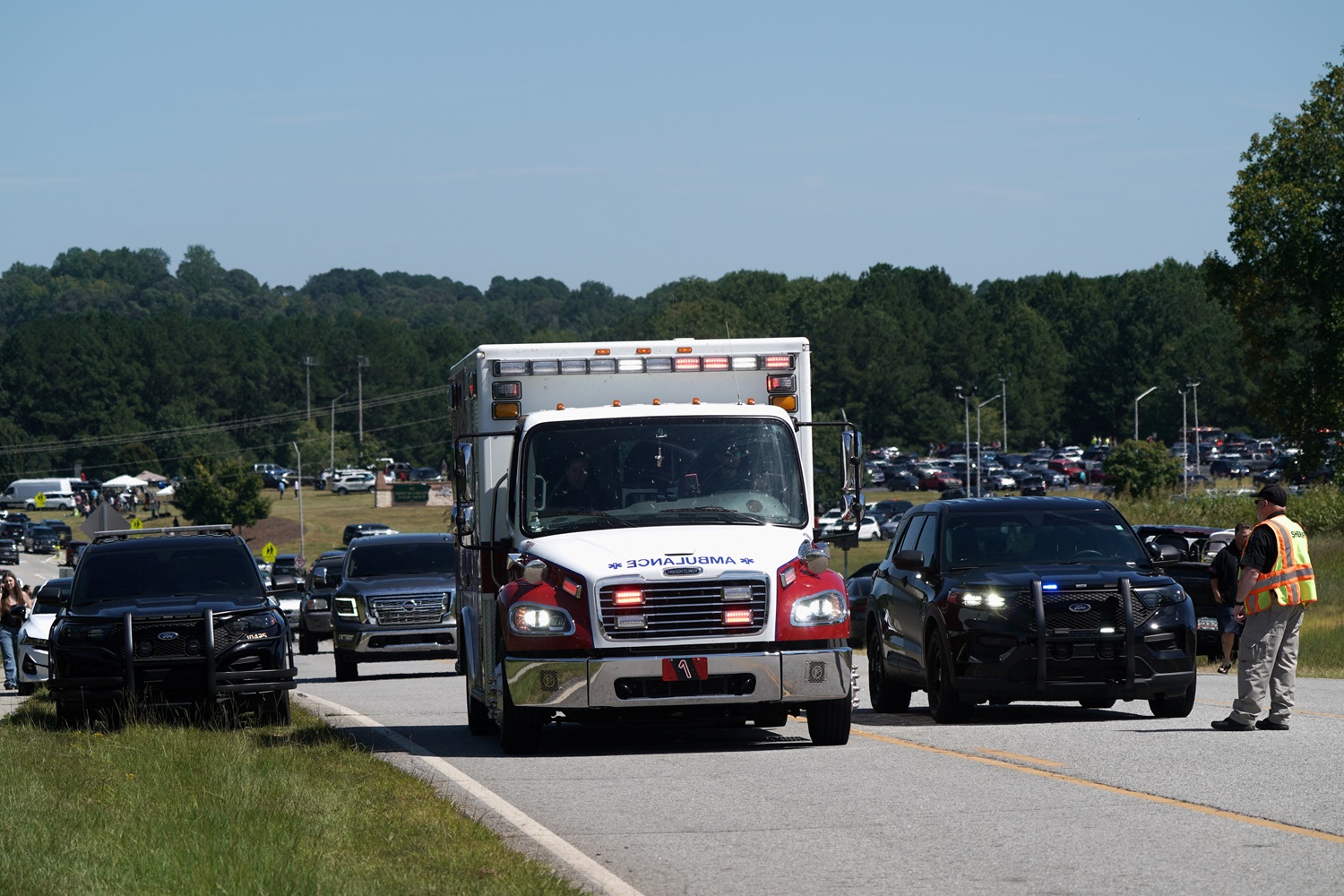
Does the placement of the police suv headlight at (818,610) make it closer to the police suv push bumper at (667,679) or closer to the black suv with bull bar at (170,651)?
the police suv push bumper at (667,679)

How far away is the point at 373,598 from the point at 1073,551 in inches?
470

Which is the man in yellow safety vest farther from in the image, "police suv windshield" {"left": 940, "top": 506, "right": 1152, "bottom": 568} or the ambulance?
the ambulance

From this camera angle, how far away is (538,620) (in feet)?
42.9

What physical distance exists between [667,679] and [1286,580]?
4811 millimetres

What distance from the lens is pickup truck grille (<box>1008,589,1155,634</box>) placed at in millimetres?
15250

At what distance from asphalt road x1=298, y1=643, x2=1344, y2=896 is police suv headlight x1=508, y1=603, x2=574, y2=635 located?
93 centimetres

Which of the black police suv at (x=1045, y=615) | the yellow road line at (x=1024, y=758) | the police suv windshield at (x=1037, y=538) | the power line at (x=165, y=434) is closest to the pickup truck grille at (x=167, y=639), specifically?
the black police suv at (x=1045, y=615)

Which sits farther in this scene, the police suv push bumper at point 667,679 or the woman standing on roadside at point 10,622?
the woman standing on roadside at point 10,622

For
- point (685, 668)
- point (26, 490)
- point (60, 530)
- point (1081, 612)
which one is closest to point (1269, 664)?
point (1081, 612)

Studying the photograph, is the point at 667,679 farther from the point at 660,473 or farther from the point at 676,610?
the point at 660,473

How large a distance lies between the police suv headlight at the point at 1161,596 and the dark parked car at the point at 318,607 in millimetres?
11623

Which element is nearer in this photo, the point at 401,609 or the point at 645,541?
the point at 645,541

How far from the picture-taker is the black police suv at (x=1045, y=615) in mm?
15219

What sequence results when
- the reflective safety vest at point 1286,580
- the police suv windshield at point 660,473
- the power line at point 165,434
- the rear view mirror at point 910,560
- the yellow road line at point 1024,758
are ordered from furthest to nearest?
the power line at point 165,434, the rear view mirror at point 910,560, the reflective safety vest at point 1286,580, the police suv windshield at point 660,473, the yellow road line at point 1024,758
